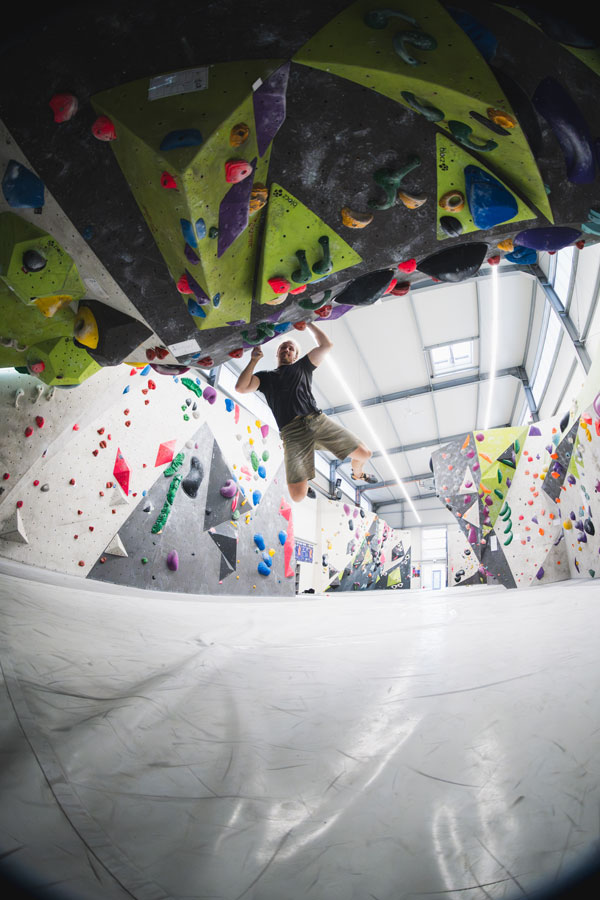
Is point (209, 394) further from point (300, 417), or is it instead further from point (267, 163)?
point (267, 163)

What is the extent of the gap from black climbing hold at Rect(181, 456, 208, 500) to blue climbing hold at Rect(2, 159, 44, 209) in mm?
2561

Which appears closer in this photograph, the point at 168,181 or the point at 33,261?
the point at 168,181

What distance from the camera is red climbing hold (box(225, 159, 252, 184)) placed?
149 centimetres

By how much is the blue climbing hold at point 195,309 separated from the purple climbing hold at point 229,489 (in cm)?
243

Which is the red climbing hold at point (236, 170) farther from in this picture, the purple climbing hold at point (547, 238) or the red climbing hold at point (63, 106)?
the purple climbing hold at point (547, 238)

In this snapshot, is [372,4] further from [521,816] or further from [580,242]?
[521,816]

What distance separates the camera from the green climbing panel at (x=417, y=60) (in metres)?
1.22

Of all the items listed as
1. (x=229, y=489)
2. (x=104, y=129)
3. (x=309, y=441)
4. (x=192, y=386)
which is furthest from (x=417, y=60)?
(x=229, y=489)

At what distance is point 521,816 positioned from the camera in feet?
1.45

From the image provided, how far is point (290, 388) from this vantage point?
3145 millimetres

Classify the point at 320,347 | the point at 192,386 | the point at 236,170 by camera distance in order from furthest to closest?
the point at 192,386 → the point at 320,347 → the point at 236,170

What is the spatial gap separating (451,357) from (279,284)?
29.7 ft

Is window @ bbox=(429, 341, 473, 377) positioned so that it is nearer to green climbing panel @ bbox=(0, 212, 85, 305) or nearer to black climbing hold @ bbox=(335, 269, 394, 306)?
black climbing hold @ bbox=(335, 269, 394, 306)

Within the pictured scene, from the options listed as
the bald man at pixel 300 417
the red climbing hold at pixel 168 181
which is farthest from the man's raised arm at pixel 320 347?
the red climbing hold at pixel 168 181
